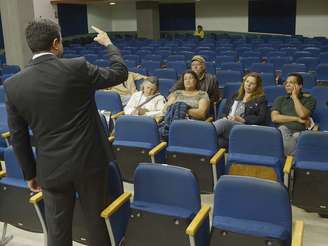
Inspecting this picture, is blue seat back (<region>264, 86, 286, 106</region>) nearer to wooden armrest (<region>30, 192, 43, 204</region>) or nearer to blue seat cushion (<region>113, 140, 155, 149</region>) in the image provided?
blue seat cushion (<region>113, 140, 155, 149</region>)

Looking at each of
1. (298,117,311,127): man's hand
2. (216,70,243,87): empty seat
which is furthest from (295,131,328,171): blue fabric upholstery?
(216,70,243,87): empty seat

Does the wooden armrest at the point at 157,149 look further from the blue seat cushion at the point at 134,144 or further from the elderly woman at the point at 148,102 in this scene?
the elderly woman at the point at 148,102

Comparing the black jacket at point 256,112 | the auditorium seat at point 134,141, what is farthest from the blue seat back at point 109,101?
the black jacket at point 256,112

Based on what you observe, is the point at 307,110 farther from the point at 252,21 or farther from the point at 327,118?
the point at 252,21

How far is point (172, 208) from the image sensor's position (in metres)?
2.61

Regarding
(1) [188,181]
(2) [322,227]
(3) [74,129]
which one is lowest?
(2) [322,227]

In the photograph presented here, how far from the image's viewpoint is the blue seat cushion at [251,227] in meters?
2.30

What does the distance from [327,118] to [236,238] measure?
259 centimetres

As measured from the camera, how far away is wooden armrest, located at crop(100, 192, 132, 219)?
2.39m

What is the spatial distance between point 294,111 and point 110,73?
9.01 feet

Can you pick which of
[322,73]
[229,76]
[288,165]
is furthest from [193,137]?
[322,73]

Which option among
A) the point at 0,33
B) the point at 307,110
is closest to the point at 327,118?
the point at 307,110

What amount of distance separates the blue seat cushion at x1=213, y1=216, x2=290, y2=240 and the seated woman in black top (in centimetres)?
198

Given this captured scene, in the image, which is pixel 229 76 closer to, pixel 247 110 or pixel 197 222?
pixel 247 110
